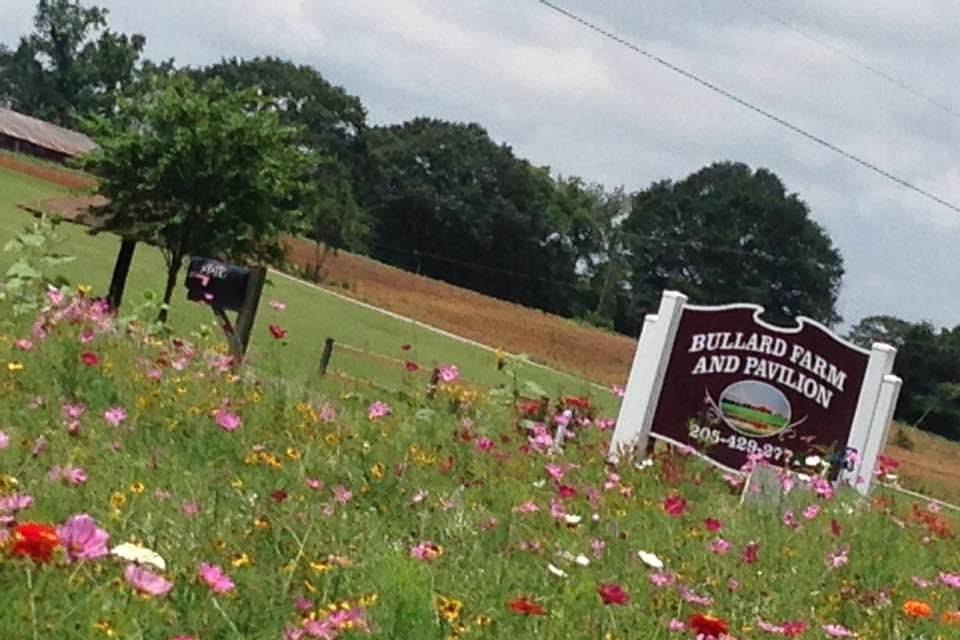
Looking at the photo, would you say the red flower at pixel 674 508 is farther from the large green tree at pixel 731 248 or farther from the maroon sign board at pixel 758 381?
the large green tree at pixel 731 248

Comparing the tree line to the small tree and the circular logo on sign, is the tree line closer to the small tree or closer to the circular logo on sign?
the small tree

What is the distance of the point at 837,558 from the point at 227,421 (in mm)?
2229

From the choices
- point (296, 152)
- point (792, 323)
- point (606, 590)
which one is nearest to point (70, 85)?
point (296, 152)

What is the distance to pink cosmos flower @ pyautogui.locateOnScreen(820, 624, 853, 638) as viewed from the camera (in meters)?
4.23

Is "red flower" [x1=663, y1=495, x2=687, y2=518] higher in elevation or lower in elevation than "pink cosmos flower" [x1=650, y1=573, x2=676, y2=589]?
higher

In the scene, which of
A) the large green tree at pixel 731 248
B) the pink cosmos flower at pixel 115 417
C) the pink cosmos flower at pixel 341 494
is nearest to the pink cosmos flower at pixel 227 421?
the pink cosmos flower at pixel 115 417

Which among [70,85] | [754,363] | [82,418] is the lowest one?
[82,418]

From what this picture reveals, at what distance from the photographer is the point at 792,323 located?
10836 millimetres

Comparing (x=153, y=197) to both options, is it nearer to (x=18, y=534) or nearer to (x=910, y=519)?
(x=910, y=519)

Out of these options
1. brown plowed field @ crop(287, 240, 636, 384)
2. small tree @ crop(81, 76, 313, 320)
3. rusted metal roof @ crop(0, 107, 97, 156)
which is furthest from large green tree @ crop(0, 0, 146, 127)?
small tree @ crop(81, 76, 313, 320)

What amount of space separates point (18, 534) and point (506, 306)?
60576 mm

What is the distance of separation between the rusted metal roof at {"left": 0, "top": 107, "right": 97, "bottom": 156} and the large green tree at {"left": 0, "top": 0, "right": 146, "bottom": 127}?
15.7 meters

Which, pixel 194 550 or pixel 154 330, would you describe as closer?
pixel 194 550

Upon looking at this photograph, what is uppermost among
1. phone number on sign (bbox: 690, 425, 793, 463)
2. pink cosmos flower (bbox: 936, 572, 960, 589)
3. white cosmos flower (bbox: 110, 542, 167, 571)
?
phone number on sign (bbox: 690, 425, 793, 463)
